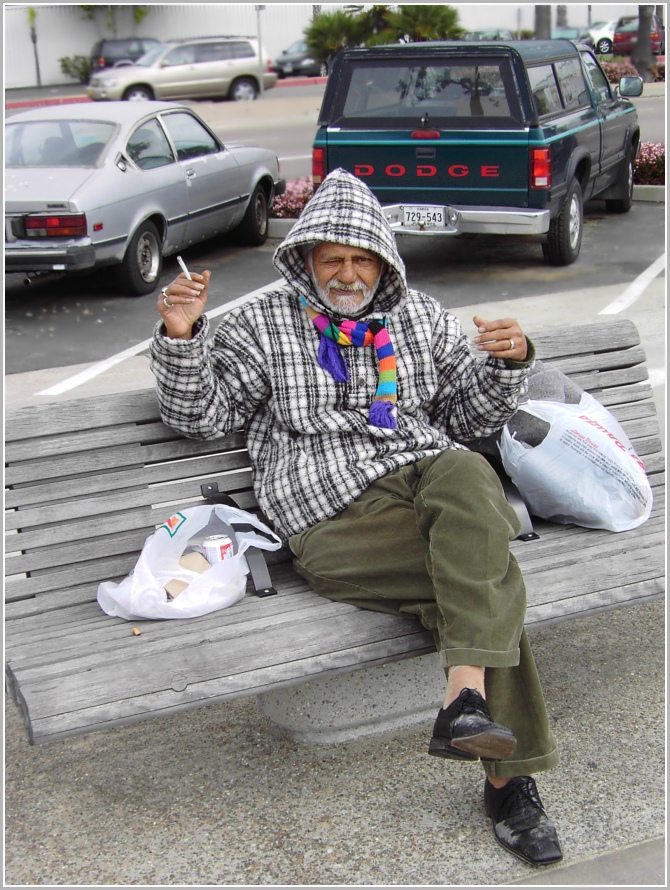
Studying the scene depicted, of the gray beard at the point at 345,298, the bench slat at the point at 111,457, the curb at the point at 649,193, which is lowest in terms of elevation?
the curb at the point at 649,193

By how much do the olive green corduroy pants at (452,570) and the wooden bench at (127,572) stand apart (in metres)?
0.09

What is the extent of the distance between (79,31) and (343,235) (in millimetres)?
34735

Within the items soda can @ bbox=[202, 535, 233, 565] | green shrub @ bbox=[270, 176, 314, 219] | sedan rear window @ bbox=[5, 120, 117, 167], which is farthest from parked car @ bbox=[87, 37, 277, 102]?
soda can @ bbox=[202, 535, 233, 565]

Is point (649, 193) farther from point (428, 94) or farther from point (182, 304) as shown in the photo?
point (182, 304)

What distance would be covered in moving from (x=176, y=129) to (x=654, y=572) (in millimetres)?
7377

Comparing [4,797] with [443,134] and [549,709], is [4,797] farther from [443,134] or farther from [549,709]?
[443,134]

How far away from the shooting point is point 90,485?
312cm

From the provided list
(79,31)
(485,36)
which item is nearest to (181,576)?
(485,36)

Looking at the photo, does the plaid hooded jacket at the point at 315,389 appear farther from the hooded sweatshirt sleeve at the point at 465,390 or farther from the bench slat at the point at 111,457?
the bench slat at the point at 111,457

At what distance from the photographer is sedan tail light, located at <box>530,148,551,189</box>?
845cm

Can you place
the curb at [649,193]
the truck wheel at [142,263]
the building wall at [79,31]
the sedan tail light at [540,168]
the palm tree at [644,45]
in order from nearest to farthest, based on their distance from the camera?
the truck wheel at [142,263], the sedan tail light at [540,168], the curb at [649,193], the palm tree at [644,45], the building wall at [79,31]

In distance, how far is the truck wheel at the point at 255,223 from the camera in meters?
9.72

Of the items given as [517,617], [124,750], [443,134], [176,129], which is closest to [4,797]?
[124,750]

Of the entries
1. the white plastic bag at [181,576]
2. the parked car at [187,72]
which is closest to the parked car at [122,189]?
the white plastic bag at [181,576]
